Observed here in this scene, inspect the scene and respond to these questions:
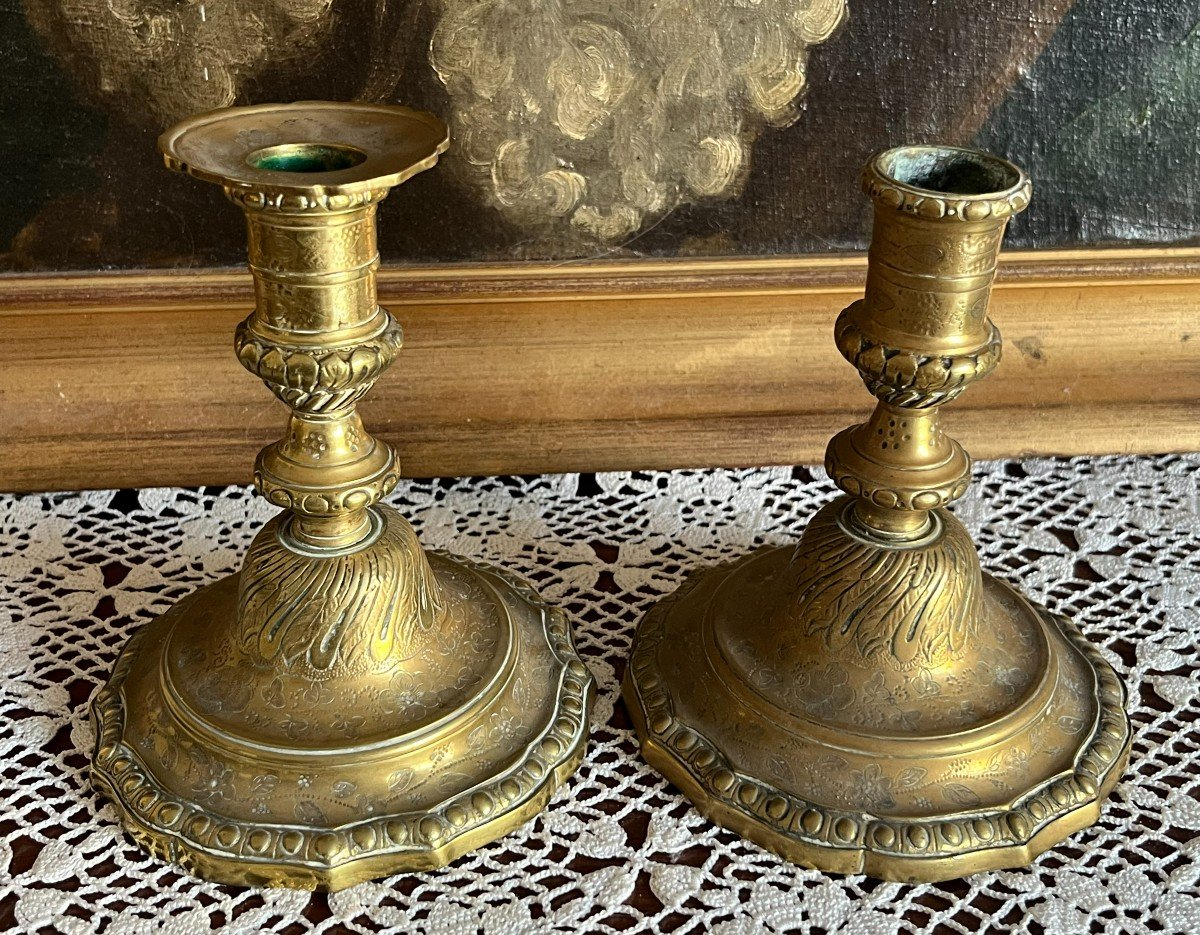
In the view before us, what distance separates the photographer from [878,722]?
2.63 ft

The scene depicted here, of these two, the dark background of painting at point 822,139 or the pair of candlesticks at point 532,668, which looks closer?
the pair of candlesticks at point 532,668

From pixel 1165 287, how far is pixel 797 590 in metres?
0.52

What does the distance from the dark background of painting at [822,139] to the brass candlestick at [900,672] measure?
264 millimetres

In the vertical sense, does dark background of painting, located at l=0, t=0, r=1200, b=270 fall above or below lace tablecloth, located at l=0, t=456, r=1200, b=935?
above

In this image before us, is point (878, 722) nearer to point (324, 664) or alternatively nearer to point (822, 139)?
point (324, 664)

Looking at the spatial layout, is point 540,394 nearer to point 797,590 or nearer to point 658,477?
point 658,477

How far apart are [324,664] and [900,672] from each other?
1.25 feet

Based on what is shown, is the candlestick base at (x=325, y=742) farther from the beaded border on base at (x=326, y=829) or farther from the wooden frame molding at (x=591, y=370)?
the wooden frame molding at (x=591, y=370)

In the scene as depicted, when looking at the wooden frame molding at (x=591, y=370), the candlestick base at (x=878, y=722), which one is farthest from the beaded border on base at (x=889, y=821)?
the wooden frame molding at (x=591, y=370)

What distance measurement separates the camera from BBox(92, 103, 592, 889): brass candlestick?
73 centimetres

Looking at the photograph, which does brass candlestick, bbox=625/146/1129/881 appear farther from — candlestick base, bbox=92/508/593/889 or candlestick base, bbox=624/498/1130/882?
candlestick base, bbox=92/508/593/889

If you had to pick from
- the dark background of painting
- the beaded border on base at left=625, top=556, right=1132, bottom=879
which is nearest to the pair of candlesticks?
the beaded border on base at left=625, top=556, right=1132, bottom=879

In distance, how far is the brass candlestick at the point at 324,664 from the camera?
2.38 feet

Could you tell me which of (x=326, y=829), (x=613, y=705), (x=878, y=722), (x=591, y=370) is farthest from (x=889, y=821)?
(x=591, y=370)
